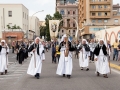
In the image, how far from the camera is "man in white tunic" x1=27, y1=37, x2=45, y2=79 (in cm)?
1338

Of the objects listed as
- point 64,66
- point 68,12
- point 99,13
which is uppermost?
point 68,12

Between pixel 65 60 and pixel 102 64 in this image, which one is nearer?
pixel 65 60

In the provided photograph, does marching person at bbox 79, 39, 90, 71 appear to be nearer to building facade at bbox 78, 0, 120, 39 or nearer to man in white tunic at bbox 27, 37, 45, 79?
man in white tunic at bbox 27, 37, 45, 79

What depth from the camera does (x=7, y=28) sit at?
63.7 metres

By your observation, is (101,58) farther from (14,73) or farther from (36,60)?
(14,73)

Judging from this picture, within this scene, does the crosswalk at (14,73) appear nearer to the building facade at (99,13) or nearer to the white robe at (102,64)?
the white robe at (102,64)

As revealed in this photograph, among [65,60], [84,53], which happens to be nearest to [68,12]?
[84,53]

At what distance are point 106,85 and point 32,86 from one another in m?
2.75

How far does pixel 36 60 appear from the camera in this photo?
44.5 feet

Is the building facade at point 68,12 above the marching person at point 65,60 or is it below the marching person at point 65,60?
above

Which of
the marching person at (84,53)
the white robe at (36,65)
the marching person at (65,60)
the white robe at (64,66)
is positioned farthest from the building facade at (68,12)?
the white robe at (36,65)

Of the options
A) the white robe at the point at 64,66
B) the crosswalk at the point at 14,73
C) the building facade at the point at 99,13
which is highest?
the building facade at the point at 99,13

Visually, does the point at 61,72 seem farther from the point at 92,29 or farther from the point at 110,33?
the point at 92,29

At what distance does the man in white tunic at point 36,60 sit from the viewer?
43.9ft
